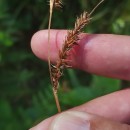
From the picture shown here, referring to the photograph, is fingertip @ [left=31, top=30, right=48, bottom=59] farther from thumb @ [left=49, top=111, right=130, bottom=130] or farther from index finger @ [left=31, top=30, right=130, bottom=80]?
thumb @ [left=49, top=111, right=130, bottom=130]

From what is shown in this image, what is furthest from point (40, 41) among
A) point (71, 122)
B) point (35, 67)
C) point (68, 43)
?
point (35, 67)

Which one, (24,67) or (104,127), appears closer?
(104,127)

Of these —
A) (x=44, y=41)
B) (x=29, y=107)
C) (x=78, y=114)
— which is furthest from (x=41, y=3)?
(x=78, y=114)

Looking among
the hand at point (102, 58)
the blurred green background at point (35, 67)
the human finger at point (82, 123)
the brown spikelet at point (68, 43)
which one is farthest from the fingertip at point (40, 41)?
the blurred green background at point (35, 67)

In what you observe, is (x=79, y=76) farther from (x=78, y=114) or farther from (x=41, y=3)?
(x=78, y=114)

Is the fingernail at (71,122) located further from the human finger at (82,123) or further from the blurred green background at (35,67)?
the blurred green background at (35,67)

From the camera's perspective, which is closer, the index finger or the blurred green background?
the index finger

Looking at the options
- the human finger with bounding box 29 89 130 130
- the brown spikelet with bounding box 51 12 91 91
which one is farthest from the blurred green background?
the brown spikelet with bounding box 51 12 91 91

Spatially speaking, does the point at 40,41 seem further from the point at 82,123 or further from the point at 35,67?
the point at 35,67
